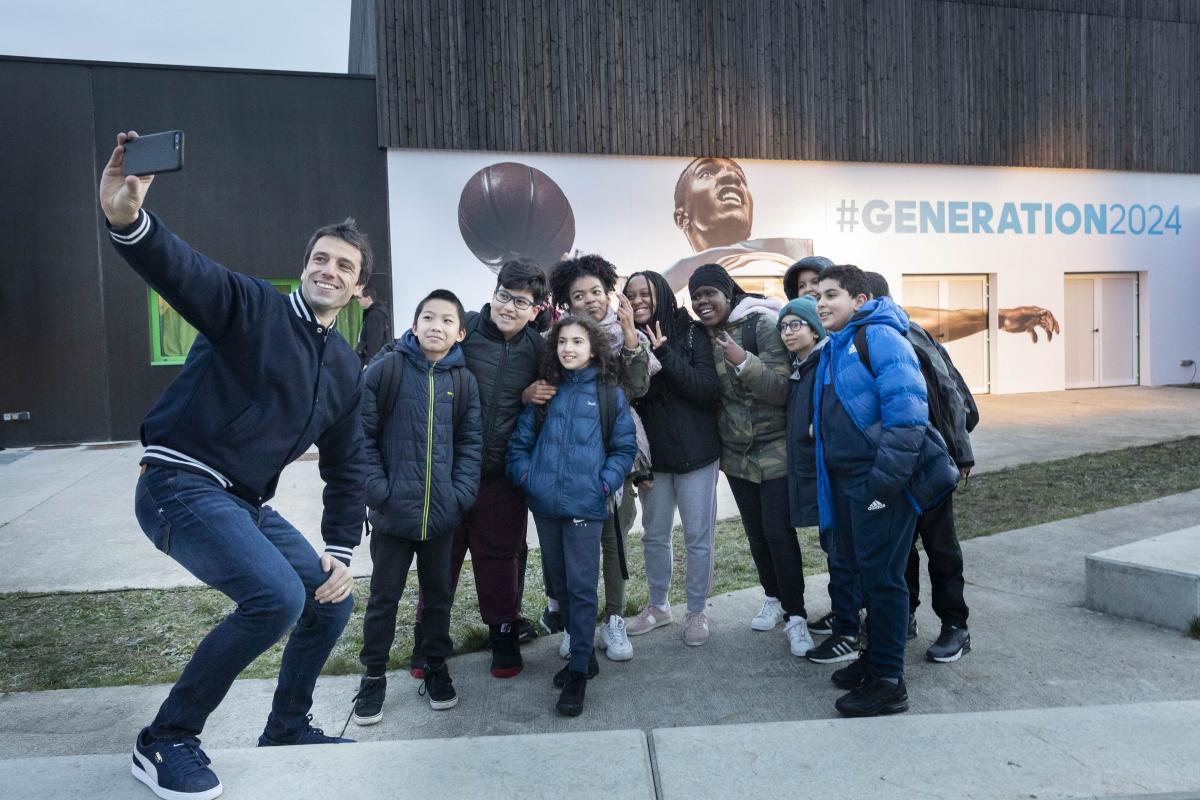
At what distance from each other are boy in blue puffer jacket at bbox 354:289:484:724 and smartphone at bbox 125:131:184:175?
130 centimetres

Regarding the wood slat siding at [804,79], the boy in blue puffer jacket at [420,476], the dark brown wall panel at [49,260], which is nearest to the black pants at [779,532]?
the boy in blue puffer jacket at [420,476]

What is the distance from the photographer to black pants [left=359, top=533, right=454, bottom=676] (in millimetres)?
3484

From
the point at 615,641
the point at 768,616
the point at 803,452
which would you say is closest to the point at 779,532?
the point at 803,452

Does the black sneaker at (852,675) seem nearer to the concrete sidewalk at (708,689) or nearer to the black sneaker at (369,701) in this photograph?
the concrete sidewalk at (708,689)

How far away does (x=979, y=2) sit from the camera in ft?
53.4

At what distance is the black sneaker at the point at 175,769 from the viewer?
242 centimetres

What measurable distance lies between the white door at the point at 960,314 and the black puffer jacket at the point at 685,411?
1355cm

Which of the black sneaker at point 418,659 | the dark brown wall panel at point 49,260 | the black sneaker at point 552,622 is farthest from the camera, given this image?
the dark brown wall panel at point 49,260

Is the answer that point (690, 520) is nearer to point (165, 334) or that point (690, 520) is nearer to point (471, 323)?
point (471, 323)

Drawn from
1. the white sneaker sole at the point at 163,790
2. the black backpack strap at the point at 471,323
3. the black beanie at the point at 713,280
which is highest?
the black beanie at the point at 713,280

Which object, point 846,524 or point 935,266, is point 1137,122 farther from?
point 846,524

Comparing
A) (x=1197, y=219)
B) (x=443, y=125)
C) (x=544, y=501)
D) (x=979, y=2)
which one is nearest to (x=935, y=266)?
(x=979, y=2)

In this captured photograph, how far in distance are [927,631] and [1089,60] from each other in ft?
55.9

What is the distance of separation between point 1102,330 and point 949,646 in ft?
54.6
